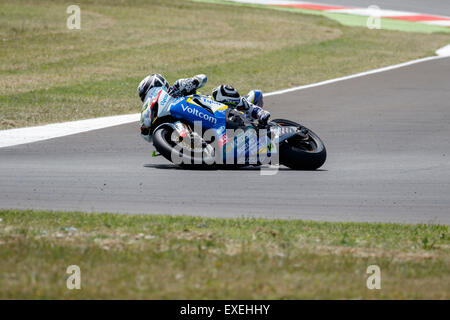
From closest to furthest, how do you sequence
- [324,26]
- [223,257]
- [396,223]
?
[223,257], [396,223], [324,26]

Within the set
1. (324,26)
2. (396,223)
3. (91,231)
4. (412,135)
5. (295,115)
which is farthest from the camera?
(324,26)

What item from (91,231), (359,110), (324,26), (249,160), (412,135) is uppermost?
(324,26)

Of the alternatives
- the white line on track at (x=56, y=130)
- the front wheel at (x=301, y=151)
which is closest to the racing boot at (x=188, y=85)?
the front wheel at (x=301, y=151)

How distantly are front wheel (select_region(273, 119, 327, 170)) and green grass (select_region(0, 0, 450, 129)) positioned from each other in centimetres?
658

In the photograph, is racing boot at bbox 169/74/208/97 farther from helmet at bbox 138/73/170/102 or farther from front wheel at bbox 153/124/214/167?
front wheel at bbox 153/124/214/167

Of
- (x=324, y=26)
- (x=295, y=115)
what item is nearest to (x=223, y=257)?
(x=295, y=115)

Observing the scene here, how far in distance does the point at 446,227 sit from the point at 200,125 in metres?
4.30

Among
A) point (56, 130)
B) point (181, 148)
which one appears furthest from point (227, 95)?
point (56, 130)

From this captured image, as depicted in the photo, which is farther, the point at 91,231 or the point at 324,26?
the point at 324,26

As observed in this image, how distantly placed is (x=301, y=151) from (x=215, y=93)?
140cm

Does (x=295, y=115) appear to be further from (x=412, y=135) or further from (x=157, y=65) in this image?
(x=157, y=65)

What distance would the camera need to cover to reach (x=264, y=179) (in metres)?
10.9

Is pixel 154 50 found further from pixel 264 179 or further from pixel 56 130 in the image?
pixel 264 179

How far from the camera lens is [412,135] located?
577 inches
